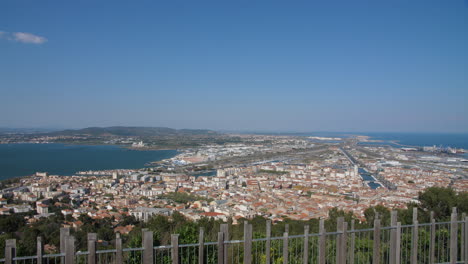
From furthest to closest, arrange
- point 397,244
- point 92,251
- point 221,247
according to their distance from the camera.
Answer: point 397,244
point 221,247
point 92,251

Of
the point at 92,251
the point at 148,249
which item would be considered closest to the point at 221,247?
the point at 148,249

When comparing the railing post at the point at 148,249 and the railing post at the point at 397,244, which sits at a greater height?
the railing post at the point at 148,249

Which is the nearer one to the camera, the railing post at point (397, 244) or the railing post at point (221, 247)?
the railing post at point (221, 247)

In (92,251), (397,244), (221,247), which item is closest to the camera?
(92,251)

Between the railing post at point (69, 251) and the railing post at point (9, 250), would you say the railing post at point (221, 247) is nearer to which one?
the railing post at point (69, 251)

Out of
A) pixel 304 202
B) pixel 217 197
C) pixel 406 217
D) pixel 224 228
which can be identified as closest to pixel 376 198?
pixel 304 202

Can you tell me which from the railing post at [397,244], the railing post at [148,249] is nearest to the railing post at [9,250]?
the railing post at [148,249]

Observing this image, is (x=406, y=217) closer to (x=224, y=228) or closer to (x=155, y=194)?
(x=224, y=228)

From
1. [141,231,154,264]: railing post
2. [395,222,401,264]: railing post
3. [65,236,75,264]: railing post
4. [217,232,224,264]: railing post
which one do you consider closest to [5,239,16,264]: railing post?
[65,236,75,264]: railing post

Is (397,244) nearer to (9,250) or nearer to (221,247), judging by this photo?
(221,247)

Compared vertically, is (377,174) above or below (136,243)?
below

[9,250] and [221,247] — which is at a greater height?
[9,250]
